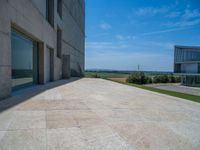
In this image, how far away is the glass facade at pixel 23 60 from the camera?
803cm

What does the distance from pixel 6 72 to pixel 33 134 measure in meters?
3.95

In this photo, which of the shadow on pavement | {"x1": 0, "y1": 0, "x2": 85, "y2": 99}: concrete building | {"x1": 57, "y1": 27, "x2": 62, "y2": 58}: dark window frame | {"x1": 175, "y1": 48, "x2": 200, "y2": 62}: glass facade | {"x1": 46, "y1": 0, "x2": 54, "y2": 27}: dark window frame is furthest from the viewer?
{"x1": 175, "y1": 48, "x2": 200, "y2": 62}: glass facade

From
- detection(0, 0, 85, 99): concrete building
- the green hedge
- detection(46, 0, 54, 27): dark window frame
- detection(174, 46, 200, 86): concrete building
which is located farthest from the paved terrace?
detection(174, 46, 200, 86): concrete building

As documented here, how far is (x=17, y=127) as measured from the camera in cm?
352

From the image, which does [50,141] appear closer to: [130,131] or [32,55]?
[130,131]

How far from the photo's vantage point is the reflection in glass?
800cm

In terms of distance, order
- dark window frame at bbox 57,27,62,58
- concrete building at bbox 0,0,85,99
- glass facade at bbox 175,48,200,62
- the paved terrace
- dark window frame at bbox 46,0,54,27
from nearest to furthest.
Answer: the paved terrace → concrete building at bbox 0,0,85,99 → dark window frame at bbox 46,0,54,27 → dark window frame at bbox 57,27,62,58 → glass facade at bbox 175,48,200,62

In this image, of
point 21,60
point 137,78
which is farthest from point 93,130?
point 137,78

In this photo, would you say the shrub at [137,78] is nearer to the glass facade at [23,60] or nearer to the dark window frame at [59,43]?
the dark window frame at [59,43]

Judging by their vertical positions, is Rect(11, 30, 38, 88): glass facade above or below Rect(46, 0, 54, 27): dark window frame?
below

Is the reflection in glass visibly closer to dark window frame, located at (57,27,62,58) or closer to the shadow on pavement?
the shadow on pavement

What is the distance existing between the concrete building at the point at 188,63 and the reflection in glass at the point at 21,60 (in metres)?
41.6

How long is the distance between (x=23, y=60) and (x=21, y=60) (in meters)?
0.32

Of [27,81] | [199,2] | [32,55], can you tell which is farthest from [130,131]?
[199,2]
